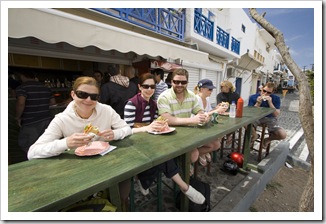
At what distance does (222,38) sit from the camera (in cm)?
1041

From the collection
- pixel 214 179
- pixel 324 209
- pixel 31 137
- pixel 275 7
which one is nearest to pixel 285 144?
pixel 214 179

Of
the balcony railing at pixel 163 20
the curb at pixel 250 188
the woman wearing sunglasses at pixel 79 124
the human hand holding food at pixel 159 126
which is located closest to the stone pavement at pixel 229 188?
the curb at pixel 250 188

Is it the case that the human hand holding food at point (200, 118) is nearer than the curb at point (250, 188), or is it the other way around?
the human hand holding food at point (200, 118)

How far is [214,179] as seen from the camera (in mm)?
3082

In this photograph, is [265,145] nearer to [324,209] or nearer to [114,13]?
[324,209]

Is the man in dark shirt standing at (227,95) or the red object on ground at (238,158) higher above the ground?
the man in dark shirt standing at (227,95)

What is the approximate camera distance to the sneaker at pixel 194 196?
2043mm

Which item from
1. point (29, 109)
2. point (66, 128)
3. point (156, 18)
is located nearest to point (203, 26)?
point (156, 18)

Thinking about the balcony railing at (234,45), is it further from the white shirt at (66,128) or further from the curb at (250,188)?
the white shirt at (66,128)

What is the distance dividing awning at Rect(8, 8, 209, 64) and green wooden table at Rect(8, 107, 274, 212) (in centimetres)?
165

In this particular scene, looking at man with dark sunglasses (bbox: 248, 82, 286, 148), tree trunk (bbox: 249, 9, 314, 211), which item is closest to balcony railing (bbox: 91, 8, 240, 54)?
man with dark sunglasses (bbox: 248, 82, 286, 148)

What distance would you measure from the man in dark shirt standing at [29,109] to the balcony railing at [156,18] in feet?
9.36

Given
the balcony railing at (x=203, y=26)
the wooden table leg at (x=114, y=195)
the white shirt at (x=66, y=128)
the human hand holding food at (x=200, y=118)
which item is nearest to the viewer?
the white shirt at (x=66, y=128)

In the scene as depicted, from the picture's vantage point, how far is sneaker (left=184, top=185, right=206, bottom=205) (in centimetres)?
204
